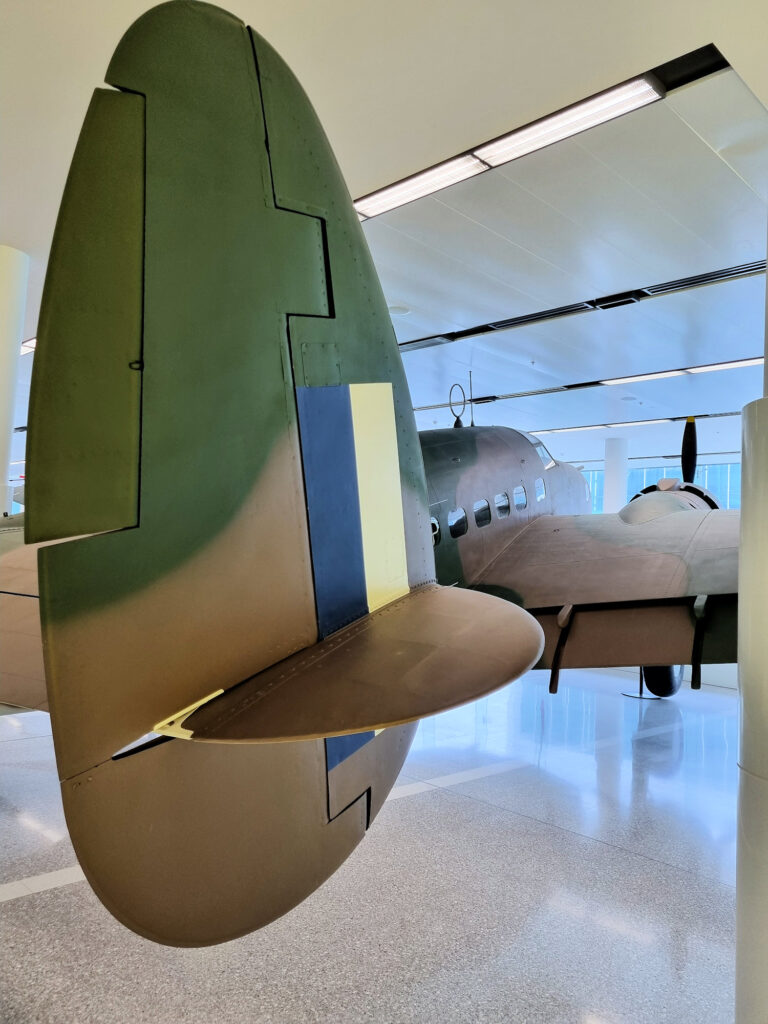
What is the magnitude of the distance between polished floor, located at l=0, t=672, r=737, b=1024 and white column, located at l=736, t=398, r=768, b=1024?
27.2 inches

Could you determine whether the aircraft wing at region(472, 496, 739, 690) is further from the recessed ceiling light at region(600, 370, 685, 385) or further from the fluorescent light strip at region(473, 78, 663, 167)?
the recessed ceiling light at region(600, 370, 685, 385)

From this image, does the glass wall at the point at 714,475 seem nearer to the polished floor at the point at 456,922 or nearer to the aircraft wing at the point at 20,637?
the polished floor at the point at 456,922

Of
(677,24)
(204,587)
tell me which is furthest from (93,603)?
(677,24)

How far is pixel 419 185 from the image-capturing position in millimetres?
6156

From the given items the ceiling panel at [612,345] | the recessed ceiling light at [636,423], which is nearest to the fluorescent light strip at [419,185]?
the ceiling panel at [612,345]

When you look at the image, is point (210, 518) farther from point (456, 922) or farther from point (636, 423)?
point (636, 423)

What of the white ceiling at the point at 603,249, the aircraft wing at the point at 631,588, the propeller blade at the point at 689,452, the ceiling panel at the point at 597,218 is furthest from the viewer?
the propeller blade at the point at 689,452

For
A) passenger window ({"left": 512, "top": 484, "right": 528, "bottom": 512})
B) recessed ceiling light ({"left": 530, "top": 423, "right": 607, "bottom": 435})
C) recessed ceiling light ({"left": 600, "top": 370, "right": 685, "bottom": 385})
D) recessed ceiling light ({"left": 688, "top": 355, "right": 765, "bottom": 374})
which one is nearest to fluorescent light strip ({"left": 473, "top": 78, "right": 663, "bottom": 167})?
passenger window ({"left": 512, "top": 484, "right": 528, "bottom": 512})

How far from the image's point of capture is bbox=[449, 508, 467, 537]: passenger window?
19.8ft

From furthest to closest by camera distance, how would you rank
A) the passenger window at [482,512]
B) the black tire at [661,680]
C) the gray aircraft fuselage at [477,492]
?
the black tire at [661,680] → the passenger window at [482,512] → the gray aircraft fuselage at [477,492]

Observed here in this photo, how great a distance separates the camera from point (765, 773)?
2268 mm

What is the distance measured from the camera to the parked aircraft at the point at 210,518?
1.33 m

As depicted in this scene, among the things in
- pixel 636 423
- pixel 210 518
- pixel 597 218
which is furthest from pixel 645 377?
pixel 210 518

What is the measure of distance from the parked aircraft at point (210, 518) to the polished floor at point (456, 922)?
5.26 feet
